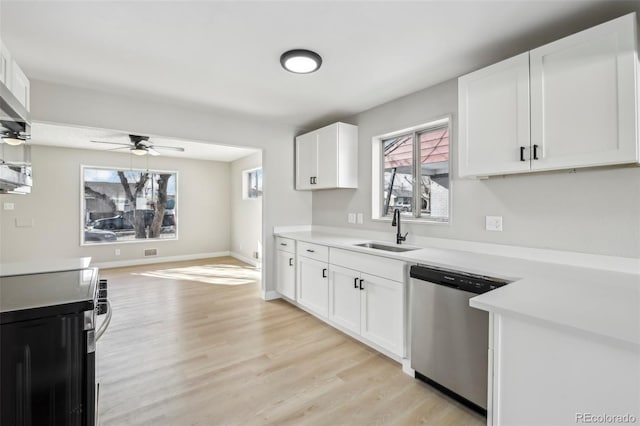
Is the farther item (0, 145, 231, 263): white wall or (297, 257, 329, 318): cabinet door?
(0, 145, 231, 263): white wall

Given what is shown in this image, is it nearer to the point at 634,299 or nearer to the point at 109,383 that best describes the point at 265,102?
the point at 109,383

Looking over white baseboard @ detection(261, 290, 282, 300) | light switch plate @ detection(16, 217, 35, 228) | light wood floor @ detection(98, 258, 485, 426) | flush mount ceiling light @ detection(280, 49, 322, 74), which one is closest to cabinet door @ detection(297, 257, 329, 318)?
light wood floor @ detection(98, 258, 485, 426)

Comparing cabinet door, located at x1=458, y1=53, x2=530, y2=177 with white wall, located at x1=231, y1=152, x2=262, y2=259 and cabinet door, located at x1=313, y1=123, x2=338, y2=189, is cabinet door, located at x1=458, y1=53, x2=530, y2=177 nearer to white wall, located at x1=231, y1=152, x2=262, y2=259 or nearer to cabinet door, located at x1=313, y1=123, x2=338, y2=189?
cabinet door, located at x1=313, y1=123, x2=338, y2=189

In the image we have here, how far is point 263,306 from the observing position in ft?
12.3

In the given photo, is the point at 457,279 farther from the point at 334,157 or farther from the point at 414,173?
the point at 334,157

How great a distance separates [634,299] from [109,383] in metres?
3.13

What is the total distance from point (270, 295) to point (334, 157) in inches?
79.9

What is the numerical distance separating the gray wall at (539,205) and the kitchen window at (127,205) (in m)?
5.42

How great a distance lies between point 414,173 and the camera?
10.1ft

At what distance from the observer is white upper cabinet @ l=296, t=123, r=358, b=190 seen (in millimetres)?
3475

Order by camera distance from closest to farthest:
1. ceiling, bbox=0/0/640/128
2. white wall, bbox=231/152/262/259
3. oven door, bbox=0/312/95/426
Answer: oven door, bbox=0/312/95/426 < ceiling, bbox=0/0/640/128 < white wall, bbox=231/152/262/259

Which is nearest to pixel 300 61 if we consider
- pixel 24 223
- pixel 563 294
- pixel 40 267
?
pixel 563 294

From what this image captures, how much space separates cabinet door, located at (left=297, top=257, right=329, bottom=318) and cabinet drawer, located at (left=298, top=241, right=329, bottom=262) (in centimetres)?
5

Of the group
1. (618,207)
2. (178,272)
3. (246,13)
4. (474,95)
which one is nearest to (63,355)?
(246,13)
